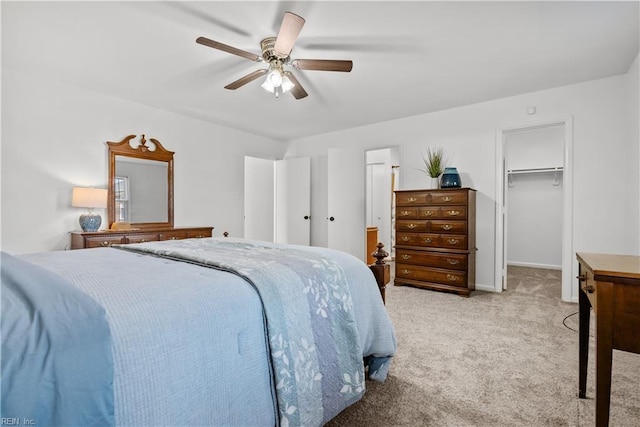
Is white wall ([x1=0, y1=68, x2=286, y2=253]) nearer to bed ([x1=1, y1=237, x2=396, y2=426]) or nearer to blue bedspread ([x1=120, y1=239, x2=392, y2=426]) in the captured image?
bed ([x1=1, y1=237, x2=396, y2=426])

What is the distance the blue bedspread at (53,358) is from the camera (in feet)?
2.04

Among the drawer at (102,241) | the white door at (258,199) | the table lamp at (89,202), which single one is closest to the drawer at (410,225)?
the white door at (258,199)

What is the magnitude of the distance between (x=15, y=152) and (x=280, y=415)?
12.3ft

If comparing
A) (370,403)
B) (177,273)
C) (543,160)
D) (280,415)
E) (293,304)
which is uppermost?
(543,160)

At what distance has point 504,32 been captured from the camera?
2371 mm

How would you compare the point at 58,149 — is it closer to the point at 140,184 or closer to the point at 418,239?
the point at 140,184

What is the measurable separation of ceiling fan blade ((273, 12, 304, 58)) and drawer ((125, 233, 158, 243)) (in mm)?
2652

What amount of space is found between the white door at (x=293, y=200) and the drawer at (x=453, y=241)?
244cm

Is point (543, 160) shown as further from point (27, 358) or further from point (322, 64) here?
→ point (27, 358)

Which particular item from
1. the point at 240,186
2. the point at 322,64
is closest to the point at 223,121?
the point at 240,186

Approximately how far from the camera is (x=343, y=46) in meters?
2.57

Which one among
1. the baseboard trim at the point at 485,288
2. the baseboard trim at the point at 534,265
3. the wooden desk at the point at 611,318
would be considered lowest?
the baseboard trim at the point at 485,288

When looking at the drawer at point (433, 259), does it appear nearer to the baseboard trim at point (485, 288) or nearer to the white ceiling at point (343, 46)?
the baseboard trim at point (485, 288)

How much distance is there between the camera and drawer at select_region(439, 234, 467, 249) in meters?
3.65
